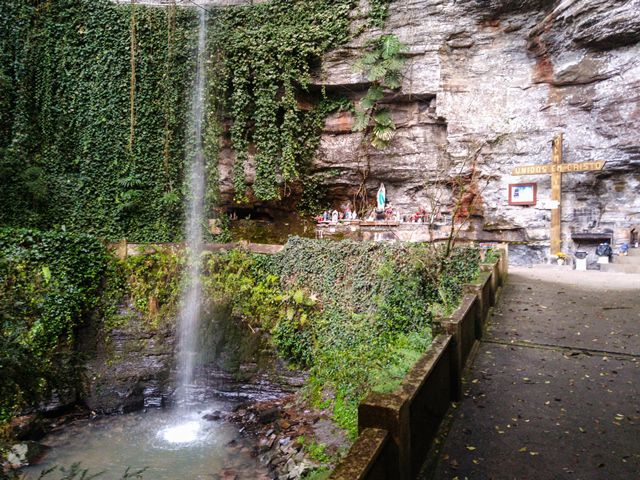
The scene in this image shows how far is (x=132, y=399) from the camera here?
919 centimetres

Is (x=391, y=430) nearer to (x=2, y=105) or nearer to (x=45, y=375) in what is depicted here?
(x=45, y=375)

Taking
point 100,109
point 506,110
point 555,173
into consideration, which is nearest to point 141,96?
point 100,109

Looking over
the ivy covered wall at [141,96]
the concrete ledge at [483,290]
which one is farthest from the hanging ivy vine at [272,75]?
the concrete ledge at [483,290]

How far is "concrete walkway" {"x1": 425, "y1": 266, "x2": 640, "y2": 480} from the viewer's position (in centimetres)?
343

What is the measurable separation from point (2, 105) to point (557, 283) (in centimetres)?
1787

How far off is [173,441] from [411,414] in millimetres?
5890

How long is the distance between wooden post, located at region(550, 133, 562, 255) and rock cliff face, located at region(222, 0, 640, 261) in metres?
0.27

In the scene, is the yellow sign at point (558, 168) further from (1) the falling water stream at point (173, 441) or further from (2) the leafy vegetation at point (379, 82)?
(1) the falling water stream at point (173, 441)

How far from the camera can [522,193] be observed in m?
14.2

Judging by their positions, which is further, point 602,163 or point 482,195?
point 482,195

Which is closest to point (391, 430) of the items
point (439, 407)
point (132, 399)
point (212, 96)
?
point (439, 407)

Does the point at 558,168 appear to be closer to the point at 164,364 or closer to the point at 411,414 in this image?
the point at 411,414

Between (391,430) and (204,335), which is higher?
(391,430)

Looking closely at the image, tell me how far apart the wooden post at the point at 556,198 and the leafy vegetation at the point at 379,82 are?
547cm
